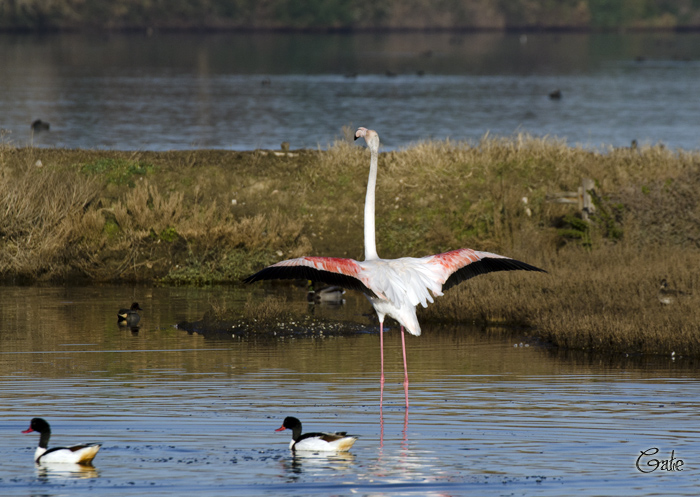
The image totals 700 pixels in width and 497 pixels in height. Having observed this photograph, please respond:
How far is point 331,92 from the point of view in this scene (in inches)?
2751

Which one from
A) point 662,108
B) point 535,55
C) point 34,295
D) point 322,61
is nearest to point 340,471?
point 34,295

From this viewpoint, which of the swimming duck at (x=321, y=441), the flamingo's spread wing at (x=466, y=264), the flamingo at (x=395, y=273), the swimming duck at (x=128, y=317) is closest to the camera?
the swimming duck at (x=321, y=441)

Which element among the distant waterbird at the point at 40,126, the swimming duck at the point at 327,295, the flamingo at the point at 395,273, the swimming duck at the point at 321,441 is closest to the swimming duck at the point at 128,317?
the swimming duck at the point at 327,295


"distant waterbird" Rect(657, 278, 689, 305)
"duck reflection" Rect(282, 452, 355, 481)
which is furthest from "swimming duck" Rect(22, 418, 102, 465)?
"distant waterbird" Rect(657, 278, 689, 305)

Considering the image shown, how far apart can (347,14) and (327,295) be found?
12754cm

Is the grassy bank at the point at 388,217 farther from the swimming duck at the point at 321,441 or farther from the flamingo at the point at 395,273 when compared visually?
the swimming duck at the point at 321,441

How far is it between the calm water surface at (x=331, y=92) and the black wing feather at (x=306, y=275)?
1371 centimetres

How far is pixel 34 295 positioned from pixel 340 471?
11.3 meters

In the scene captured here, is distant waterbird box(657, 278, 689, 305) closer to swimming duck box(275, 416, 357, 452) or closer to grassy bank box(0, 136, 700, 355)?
grassy bank box(0, 136, 700, 355)

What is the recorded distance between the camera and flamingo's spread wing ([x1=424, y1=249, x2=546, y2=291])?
12508 millimetres

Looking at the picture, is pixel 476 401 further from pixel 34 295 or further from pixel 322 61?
pixel 322 61

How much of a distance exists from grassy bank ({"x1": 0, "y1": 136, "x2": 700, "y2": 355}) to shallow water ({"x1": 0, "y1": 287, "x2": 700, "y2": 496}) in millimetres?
2098

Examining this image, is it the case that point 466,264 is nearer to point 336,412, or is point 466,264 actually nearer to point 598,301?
point 336,412

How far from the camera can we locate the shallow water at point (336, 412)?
10.1 m
